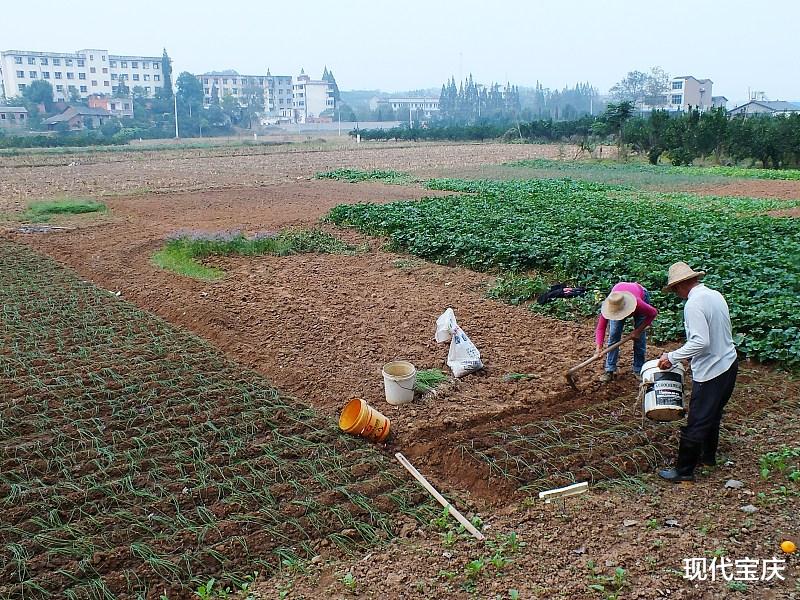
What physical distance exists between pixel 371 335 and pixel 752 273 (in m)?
4.88

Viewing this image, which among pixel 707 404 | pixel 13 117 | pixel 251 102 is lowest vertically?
pixel 707 404

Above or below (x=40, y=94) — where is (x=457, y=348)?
below

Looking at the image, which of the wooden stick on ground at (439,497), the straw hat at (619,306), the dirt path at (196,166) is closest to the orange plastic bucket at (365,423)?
the wooden stick on ground at (439,497)

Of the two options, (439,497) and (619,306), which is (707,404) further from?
(439,497)

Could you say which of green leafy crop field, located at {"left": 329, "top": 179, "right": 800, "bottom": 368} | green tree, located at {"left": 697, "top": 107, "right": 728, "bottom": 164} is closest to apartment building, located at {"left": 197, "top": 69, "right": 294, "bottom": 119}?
green tree, located at {"left": 697, "top": 107, "right": 728, "bottom": 164}

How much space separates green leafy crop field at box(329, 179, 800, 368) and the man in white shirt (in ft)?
8.19

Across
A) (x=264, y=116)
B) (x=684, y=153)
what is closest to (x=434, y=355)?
(x=684, y=153)

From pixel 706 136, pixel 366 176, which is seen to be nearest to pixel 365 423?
pixel 366 176

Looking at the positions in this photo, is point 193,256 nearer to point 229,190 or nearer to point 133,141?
point 229,190

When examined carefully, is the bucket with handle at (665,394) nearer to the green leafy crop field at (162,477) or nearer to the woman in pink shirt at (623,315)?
the woman in pink shirt at (623,315)

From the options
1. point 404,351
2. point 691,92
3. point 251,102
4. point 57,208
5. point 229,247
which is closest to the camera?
point 404,351

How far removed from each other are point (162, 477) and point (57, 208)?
15.2 meters

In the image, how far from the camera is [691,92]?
300ft

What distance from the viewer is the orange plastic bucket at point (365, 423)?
203 inches
